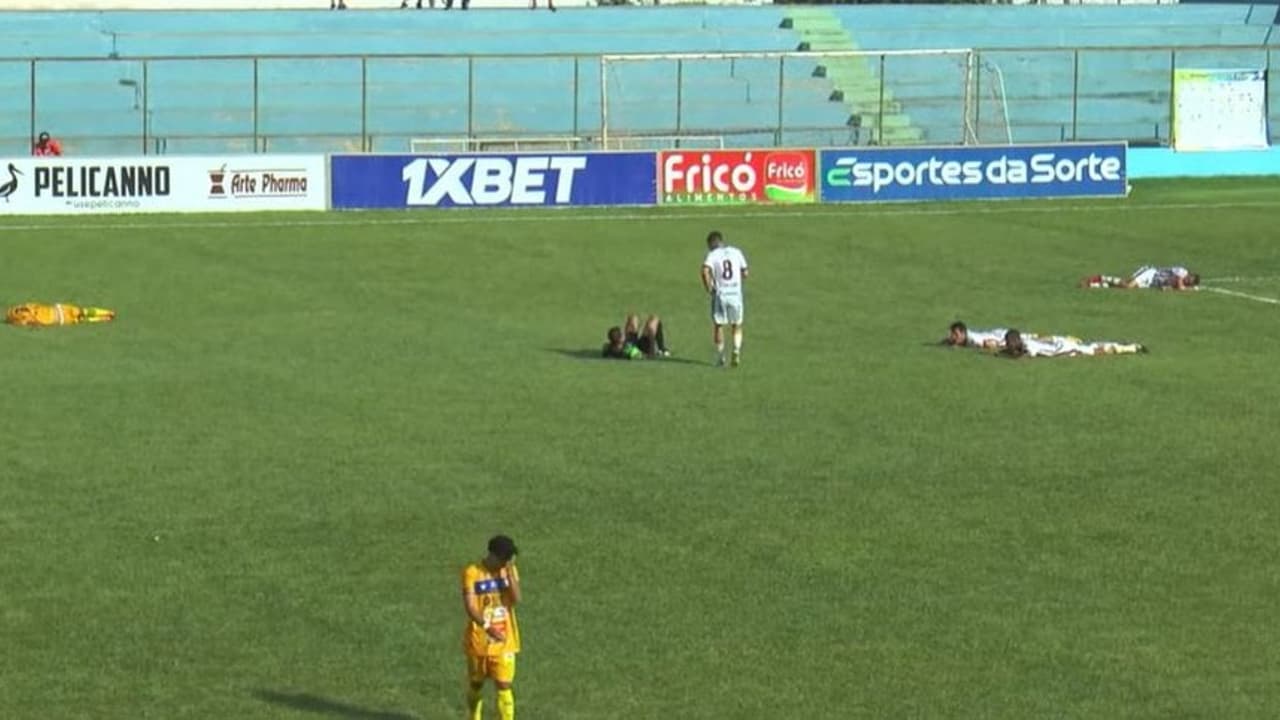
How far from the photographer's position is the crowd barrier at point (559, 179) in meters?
55.7

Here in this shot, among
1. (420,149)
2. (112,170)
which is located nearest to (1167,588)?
(112,170)

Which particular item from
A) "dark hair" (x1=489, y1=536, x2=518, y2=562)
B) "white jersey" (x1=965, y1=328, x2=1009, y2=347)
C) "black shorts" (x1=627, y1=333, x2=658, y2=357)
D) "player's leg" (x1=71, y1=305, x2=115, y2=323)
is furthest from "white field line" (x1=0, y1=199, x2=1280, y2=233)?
"dark hair" (x1=489, y1=536, x2=518, y2=562)

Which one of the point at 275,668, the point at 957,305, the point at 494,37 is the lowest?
the point at 275,668

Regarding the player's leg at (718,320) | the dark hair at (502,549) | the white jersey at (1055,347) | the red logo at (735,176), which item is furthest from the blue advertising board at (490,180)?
the dark hair at (502,549)

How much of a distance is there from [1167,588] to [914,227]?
109 ft

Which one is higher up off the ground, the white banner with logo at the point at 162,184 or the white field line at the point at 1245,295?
the white banner with logo at the point at 162,184

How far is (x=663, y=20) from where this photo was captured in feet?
245

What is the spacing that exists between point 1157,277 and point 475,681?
1177 inches

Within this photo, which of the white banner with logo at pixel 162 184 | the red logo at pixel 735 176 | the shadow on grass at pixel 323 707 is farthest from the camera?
the red logo at pixel 735 176

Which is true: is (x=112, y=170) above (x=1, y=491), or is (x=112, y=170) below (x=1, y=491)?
above

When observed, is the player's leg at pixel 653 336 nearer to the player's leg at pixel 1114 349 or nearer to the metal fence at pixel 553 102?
the player's leg at pixel 1114 349

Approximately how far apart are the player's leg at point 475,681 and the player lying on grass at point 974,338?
2041cm

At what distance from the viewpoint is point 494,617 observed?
15758 mm

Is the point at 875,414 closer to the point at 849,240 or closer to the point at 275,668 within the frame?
the point at 275,668
